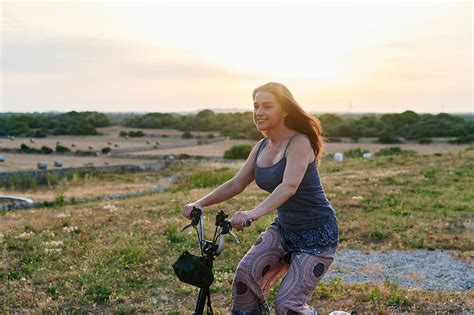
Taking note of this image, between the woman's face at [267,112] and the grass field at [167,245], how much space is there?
11.2 ft

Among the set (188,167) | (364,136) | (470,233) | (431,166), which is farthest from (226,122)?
(470,233)

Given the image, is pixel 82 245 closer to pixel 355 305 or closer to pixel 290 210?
pixel 355 305

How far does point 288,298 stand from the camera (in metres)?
5.10

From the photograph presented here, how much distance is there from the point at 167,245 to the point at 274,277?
6.78 metres

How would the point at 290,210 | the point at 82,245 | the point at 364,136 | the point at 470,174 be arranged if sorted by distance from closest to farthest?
the point at 290,210 < the point at 82,245 < the point at 470,174 < the point at 364,136

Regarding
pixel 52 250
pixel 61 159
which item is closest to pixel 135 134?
pixel 61 159

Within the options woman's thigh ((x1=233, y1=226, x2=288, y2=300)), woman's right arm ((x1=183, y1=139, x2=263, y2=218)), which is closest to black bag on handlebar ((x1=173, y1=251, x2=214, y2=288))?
woman's thigh ((x1=233, y1=226, x2=288, y2=300))

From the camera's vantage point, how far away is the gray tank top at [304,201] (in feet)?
17.3

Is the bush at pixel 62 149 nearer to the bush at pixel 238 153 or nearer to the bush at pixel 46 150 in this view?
the bush at pixel 46 150

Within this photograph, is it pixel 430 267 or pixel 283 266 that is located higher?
pixel 283 266

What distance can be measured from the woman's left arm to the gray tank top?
0.35 ft

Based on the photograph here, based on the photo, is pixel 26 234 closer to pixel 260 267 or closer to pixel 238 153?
pixel 260 267

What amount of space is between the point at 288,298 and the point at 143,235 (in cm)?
842

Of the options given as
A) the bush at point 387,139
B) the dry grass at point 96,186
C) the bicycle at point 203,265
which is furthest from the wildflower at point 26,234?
the bush at point 387,139
